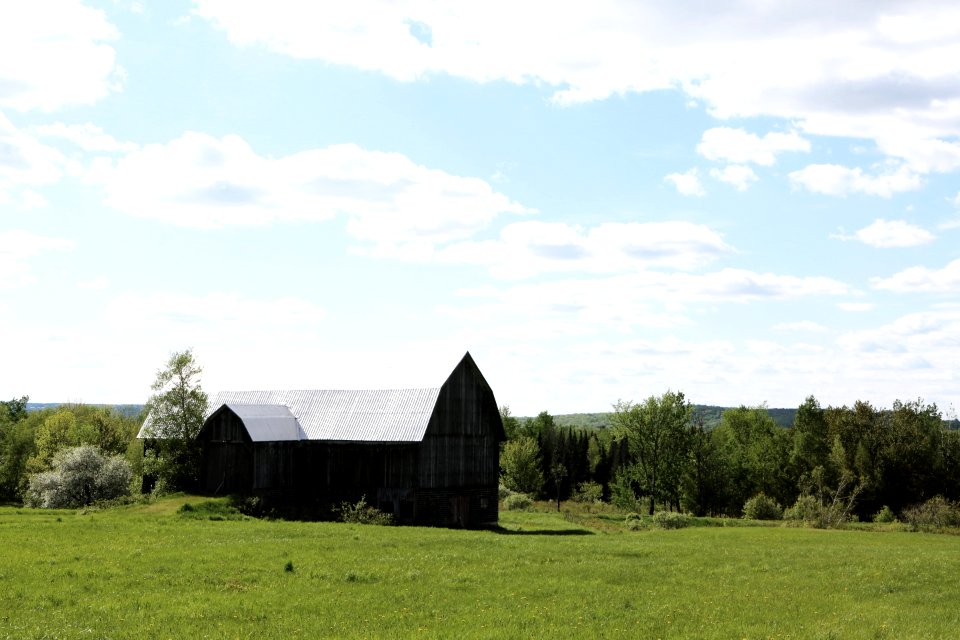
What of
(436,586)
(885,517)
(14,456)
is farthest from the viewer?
(14,456)

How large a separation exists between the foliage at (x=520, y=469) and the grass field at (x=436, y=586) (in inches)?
2915

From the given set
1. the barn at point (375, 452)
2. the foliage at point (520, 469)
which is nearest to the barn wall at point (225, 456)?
the barn at point (375, 452)

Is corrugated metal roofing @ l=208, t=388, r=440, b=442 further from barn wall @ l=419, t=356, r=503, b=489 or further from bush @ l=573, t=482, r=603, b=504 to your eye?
bush @ l=573, t=482, r=603, b=504

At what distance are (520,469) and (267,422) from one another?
62.8m

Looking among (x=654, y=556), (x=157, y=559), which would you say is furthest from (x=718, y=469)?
(x=157, y=559)

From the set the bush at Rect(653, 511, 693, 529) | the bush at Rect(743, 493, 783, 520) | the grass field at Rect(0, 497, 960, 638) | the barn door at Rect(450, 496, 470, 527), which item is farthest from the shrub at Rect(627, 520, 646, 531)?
the grass field at Rect(0, 497, 960, 638)

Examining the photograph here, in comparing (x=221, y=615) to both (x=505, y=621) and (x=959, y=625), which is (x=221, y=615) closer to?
(x=505, y=621)

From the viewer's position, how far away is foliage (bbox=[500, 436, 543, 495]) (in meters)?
114

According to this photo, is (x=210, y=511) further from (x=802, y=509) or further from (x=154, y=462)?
(x=802, y=509)

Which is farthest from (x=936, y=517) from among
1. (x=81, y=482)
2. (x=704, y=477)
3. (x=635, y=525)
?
(x=81, y=482)

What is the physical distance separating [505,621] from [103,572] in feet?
43.8

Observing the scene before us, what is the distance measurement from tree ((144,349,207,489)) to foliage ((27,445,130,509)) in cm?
242

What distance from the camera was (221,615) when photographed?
20.6 m

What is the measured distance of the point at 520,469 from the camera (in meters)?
114
